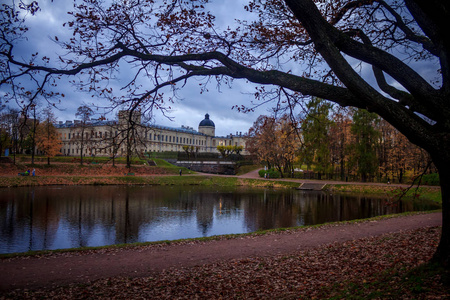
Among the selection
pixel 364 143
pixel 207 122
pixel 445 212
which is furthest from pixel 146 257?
pixel 207 122

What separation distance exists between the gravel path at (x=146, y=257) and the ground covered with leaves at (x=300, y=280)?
648 millimetres

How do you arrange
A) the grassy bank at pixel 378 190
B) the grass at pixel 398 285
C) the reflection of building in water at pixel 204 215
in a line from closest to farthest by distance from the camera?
the grass at pixel 398 285 < the reflection of building in water at pixel 204 215 < the grassy bank at pixel 378 190

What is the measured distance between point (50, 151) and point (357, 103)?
Result: 2084 inches

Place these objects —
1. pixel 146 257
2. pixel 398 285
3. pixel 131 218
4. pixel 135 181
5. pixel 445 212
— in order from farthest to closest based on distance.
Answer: pixel 135 181 < pixel 131 218 < pixel 146 257 < pixel 445 212 < pixel 398 285

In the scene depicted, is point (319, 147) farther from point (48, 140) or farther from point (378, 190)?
point (48, 140)

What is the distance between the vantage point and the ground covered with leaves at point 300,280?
204 inches

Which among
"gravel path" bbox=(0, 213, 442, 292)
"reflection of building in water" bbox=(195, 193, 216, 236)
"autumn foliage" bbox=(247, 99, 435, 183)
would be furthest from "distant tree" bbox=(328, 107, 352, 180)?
"gravel path" bbox=(0, 213, 442, 292)

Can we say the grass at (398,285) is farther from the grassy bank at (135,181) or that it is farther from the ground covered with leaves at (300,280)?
the grassy bank at (135,181)

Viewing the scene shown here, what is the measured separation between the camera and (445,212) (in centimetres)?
548

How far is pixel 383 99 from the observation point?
527 centimetres

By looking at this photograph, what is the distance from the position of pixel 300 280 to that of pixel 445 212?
3186 mm

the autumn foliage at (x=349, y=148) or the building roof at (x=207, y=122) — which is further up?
the building roof at (x=207, y=122)

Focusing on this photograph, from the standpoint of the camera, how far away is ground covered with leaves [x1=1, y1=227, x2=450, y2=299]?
17.0ft

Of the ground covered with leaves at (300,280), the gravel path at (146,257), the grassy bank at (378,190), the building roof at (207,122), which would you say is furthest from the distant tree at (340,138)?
the building roof at (207,122)
